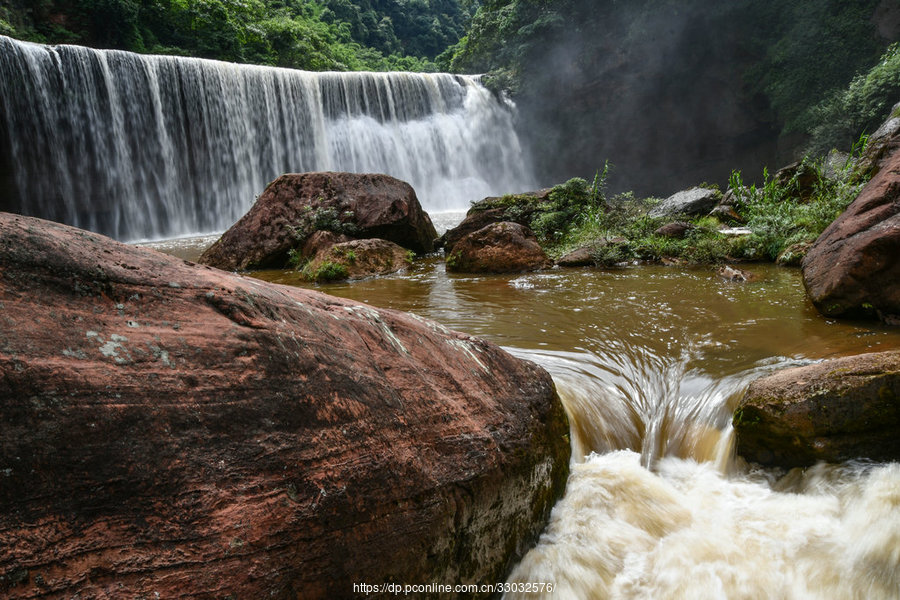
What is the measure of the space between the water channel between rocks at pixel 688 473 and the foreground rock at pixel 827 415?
0.11m

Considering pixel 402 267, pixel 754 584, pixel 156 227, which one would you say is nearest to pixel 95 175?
pixel 156 227

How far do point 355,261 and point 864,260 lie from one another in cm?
689

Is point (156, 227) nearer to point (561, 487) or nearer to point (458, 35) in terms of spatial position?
point (561, 487)

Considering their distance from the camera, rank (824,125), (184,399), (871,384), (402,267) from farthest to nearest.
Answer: (824,125)
(402,267)
(871,384)
(184,399)

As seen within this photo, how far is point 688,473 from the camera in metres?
3.07

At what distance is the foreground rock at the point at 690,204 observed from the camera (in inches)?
465

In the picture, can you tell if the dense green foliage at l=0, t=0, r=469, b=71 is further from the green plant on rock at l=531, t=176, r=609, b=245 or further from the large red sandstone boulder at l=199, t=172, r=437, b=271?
the green plant on rock at l=531, t=176, r=609, b=245

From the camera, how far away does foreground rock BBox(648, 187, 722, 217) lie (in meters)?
11.8

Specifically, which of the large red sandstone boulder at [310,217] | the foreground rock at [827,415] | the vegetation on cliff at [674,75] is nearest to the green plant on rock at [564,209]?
the large red sandstone boulder at [310,217]

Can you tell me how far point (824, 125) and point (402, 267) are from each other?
17.8 meters

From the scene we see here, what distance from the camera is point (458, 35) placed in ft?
152

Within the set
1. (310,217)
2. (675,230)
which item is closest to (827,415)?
(675,230)

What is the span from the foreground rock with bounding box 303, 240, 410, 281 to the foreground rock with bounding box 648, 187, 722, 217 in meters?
6.84

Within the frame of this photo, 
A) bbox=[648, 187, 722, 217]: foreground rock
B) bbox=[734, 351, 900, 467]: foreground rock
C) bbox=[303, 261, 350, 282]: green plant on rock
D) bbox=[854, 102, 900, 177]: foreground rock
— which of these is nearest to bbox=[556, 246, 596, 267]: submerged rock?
bbox=[648, 187, 722, 217]: foreground rock
